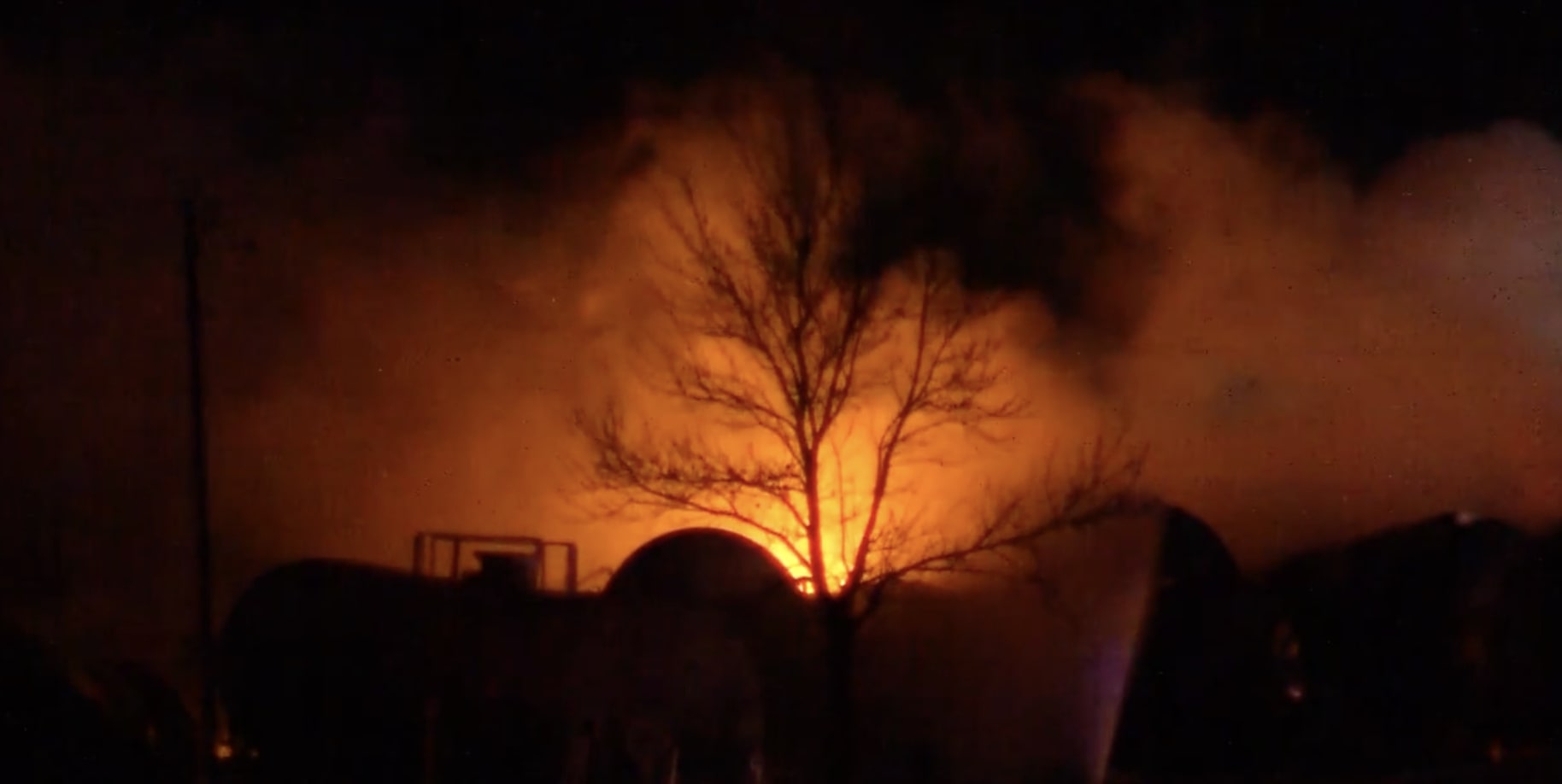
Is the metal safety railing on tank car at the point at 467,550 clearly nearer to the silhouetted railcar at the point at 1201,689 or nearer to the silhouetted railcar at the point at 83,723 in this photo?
the silhouetted railcar at the point at 83,723

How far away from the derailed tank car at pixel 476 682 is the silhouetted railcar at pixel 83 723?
945 mm

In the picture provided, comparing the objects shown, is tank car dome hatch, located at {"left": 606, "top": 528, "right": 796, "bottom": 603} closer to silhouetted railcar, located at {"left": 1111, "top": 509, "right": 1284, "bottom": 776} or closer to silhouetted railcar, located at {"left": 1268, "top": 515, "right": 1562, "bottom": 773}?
silhouetted railcar, located at {"left": 1111, "top": 509, "right": 1284, "bottom": 776}

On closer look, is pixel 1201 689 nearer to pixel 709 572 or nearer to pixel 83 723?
pixel 709 572

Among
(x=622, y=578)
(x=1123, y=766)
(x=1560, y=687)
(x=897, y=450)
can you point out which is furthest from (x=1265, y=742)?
(x=622, y=578)

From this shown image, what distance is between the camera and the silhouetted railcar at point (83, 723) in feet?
44.4

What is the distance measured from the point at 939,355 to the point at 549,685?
5360 millimetres

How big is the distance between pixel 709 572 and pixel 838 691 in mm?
1718

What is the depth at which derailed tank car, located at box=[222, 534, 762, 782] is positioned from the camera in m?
13.5

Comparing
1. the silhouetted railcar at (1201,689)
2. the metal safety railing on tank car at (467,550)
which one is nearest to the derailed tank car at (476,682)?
the metal safety railing on tank car at (467,550)

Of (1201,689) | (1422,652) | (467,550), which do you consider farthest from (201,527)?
(1422,652)

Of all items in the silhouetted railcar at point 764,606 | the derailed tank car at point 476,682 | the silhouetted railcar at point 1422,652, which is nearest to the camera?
the derailed tank car at point 476,682

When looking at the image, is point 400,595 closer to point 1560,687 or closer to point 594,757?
point 594,757

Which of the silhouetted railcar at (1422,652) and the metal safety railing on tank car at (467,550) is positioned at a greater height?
the metal safety railing on tank car at (467,550)

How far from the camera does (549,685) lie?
1392cm
